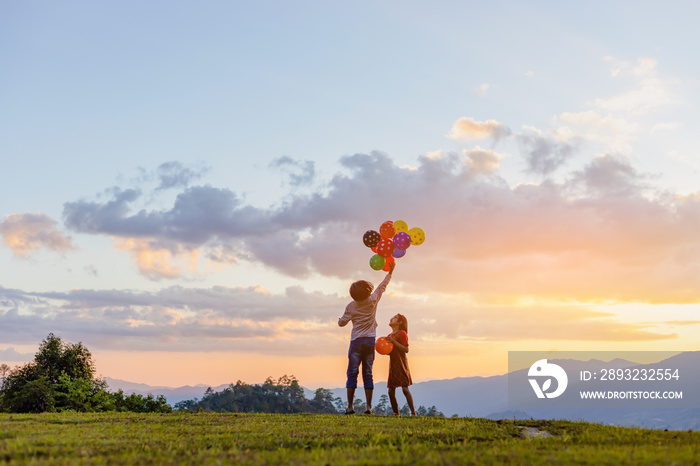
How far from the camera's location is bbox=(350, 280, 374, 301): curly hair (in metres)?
15.6

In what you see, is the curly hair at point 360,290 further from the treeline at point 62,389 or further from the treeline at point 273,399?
the treeline at point 273,399

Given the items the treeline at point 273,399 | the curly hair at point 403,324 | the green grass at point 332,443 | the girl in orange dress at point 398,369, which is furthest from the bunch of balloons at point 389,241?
the treeline at point 273,399

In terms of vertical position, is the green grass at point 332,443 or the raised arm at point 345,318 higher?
the raised arm at point 345,318

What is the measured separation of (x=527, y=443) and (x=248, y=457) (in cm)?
435

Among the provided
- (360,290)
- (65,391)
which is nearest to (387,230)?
(360,290)

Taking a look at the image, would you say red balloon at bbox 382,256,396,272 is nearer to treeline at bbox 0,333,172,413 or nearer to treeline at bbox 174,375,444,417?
treeline at bbox 0,333,172,413

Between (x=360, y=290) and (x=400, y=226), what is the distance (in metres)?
2.62

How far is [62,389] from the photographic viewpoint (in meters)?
20.9

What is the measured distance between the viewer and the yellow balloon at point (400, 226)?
1703 cm

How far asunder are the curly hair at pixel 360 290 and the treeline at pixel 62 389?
7580 mm

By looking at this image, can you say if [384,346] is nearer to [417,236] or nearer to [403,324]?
[403,324]

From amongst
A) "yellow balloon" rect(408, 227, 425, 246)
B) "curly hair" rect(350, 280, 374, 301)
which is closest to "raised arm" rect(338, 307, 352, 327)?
"curly hair" rect(350, 280, 374, 301)

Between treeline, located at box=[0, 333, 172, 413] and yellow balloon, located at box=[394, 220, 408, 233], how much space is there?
9276 mm

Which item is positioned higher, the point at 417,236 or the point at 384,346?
the point at 417,236
